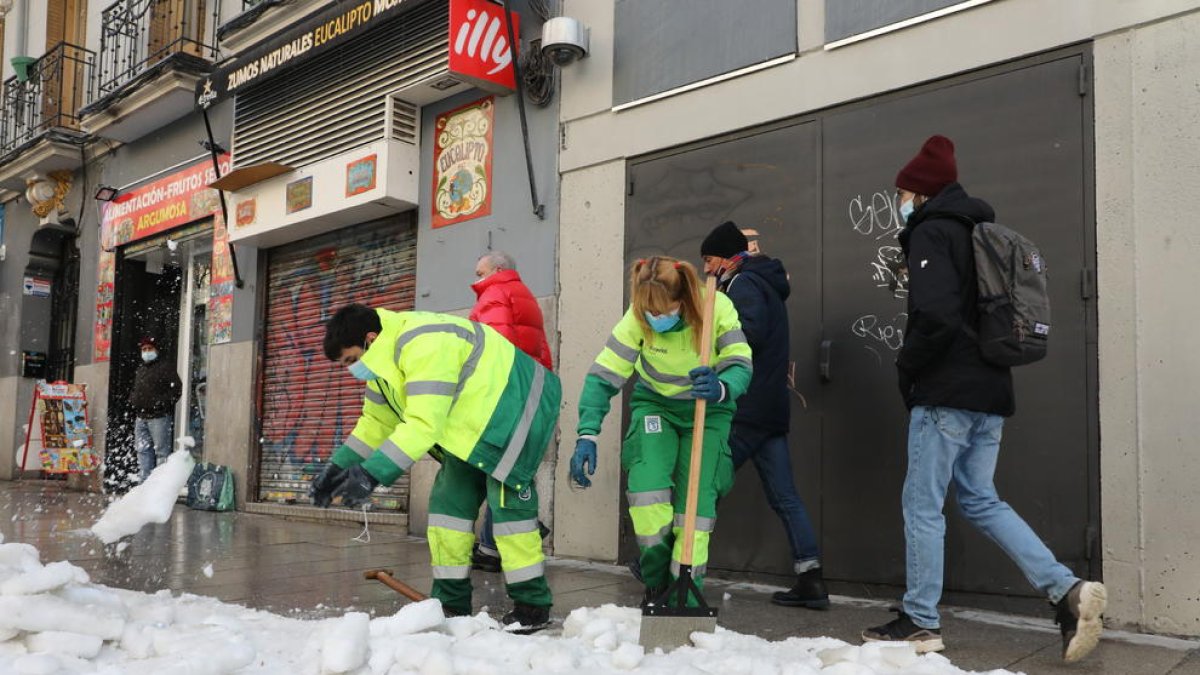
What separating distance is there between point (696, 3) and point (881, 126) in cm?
168

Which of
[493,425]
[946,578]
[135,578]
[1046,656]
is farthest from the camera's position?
[135,578]

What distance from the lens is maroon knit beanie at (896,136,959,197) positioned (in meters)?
3.94

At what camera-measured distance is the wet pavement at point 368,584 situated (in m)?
A: 3.84

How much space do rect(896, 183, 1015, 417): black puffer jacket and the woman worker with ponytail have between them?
2.49ft

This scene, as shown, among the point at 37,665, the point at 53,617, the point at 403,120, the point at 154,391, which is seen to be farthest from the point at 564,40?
the point at 154,391

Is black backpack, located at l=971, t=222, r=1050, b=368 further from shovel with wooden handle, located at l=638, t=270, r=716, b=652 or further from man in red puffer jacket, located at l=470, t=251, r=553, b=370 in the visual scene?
man in red puffer jacket, located at l=470, t=251, r=553, b=370

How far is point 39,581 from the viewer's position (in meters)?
3.51

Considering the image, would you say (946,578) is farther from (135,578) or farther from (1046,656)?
(135,578)

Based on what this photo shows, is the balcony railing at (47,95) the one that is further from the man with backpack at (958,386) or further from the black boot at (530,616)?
the man with backpack at (958,386)

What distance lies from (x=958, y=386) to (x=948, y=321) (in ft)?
0.83

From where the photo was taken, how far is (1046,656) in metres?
3.76

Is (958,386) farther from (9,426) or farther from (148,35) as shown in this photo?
(9,426)

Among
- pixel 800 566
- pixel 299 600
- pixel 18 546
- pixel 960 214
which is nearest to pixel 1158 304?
pixel 960 214

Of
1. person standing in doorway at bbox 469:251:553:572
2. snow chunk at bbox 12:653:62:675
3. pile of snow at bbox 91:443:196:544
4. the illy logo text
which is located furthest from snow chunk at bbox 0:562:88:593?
the illy logo text
